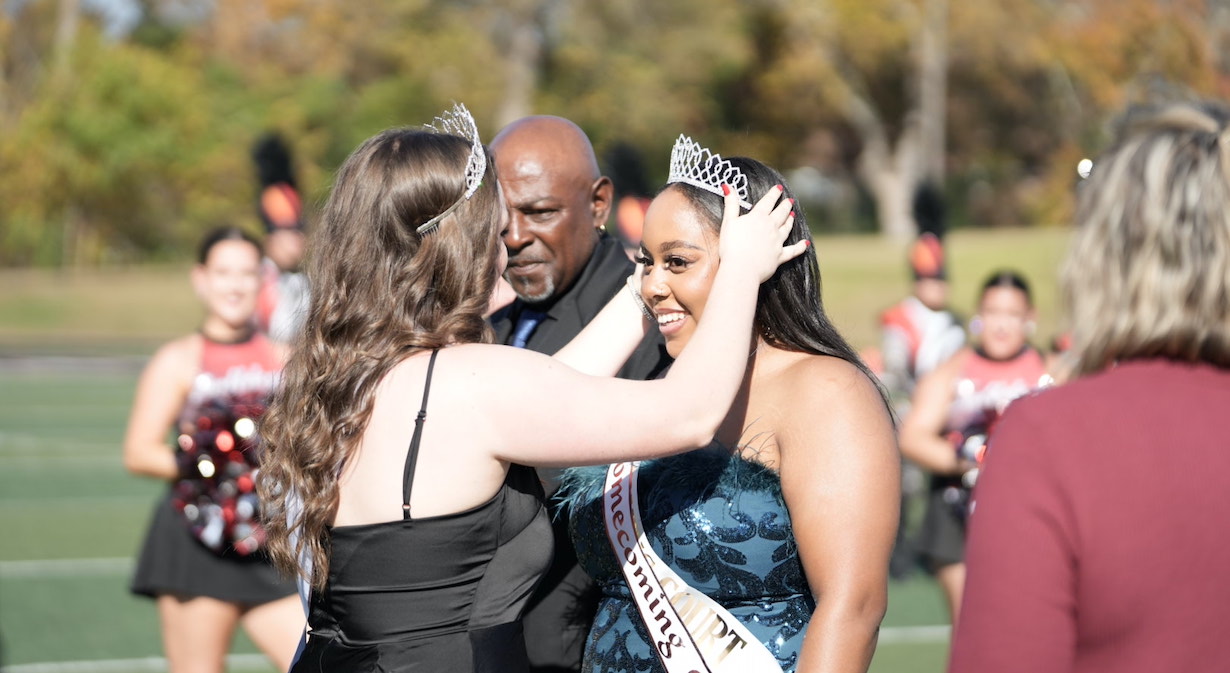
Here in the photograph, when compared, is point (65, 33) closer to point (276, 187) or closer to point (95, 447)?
point (95, 447)

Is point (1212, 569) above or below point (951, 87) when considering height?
below

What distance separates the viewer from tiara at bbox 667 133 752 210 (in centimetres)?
262

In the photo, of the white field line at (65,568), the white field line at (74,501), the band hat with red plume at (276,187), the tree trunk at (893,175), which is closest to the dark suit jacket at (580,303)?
the band hat with red plume at (276,187)

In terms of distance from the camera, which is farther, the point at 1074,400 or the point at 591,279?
the point at 591,279

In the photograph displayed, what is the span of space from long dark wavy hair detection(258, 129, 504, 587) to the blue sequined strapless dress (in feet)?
1.70

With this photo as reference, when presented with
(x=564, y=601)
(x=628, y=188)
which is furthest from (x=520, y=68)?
(x=564, y=601)

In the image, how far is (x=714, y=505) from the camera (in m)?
2.59

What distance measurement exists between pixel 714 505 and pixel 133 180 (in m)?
34.6

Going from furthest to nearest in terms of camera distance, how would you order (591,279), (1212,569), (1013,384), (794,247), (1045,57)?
(1045,57) < (1013,384) < (591,279) < (794,247) < (1212,569)

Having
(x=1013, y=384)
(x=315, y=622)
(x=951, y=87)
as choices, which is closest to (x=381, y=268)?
(x=315, y=622)

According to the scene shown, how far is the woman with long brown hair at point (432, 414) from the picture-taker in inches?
92.0

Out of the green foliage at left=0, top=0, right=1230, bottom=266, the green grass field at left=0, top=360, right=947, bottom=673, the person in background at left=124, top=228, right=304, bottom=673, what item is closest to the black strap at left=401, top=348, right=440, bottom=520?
the person in background at left=124, top=228, right=304, bottom=673

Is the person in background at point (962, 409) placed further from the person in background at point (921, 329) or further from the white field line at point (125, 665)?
the person in background at point (921, 329)

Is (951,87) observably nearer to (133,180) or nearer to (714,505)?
(133,180)
